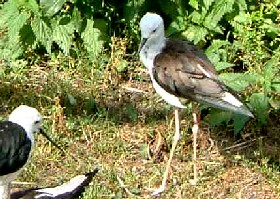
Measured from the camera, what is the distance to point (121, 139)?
20.4 feet

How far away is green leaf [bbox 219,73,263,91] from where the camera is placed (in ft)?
20.4

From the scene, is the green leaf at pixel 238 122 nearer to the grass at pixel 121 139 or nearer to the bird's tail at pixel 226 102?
the grass at pixel 121 139

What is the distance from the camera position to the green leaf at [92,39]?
6898 millimetres

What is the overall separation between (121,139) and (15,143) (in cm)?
121

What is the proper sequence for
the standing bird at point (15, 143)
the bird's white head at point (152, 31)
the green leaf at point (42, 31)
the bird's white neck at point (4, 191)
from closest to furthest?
the standing bird at point (15, 143), the bird's white neck at point (4, 191), the bird's white head at point (152, 31), the green leaf at point (42, 31)

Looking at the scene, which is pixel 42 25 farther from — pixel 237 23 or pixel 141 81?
pixel 237 23

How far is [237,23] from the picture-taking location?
6.92 meters

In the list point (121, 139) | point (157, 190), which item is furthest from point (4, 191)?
point (121, 139)

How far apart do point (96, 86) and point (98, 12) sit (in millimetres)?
588

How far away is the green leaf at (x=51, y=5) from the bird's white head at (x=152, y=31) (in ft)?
3.50

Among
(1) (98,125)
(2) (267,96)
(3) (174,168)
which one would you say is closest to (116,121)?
(1) (98,125)

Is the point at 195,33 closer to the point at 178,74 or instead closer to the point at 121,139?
the point at 121,139

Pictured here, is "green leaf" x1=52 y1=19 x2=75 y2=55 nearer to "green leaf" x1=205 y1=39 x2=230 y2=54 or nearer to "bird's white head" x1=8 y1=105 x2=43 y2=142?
"green leaf" x1=205 y1=39 x2=230 y2=54

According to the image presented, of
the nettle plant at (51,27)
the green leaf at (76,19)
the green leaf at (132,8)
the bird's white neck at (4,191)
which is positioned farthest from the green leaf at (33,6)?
the bird's white neck at (4,191)
